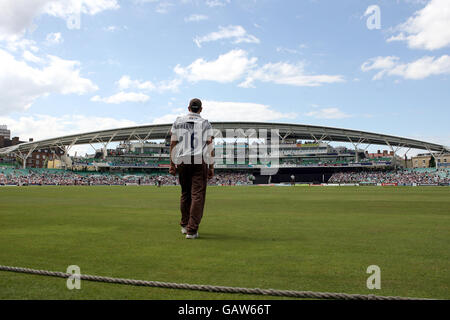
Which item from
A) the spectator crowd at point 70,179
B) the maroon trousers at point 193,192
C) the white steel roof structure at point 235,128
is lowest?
the spectator crowd at point 70,179

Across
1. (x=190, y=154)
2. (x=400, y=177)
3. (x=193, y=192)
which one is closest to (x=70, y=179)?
(x=400, y=177)

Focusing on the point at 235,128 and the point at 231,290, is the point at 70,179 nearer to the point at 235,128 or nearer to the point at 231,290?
the point at 235,128

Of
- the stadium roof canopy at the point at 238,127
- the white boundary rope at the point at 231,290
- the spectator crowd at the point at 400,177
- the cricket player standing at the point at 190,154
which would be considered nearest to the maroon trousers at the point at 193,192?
the cricket player standing at the point at 190,154

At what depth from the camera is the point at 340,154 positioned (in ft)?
290

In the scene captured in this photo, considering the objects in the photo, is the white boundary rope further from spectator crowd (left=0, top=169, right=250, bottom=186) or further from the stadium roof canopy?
the stadium roof canopy

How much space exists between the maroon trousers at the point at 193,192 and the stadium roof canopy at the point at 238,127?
254 ft

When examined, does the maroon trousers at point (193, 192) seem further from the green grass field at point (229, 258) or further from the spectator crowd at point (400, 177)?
the spectator crowd at point (400, 177)

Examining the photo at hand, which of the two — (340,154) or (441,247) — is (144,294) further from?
(340,154)

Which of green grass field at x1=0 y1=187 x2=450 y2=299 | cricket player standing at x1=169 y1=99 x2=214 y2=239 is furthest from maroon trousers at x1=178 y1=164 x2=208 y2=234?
green grass field at x1=0 y1=187 x2=450 y2=299

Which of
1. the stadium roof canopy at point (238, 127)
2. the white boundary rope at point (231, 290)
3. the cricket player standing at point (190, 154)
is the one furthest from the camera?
the stadium roof canopy at point (238, 127)

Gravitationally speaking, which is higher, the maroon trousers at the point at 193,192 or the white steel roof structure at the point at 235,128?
the white steel roof structure at the point at 235,128

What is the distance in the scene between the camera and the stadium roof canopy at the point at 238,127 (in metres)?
84.6
